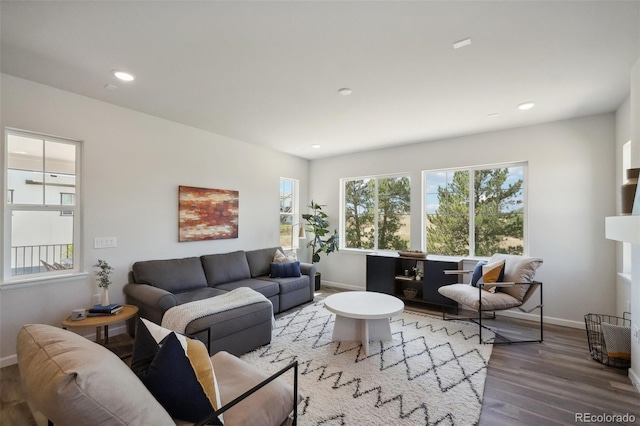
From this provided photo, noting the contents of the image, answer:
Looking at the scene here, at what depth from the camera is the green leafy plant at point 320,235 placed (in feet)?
18.1

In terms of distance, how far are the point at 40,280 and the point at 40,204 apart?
0.75 metres

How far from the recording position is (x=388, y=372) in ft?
8.30

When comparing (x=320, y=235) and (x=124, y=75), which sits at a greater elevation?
(x=124, y=75)

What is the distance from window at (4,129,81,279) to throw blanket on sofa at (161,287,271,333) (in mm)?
1393

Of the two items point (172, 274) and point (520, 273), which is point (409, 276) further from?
point (172, 274)

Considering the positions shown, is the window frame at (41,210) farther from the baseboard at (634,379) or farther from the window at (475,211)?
the baseboard at (634,379)

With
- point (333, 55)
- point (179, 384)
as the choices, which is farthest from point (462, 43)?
point (179, 384)

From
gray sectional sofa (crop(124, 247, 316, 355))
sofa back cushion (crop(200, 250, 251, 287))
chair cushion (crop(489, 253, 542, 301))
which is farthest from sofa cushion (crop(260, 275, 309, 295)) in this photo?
chair cushion (crop(489, 253, 542, 301))

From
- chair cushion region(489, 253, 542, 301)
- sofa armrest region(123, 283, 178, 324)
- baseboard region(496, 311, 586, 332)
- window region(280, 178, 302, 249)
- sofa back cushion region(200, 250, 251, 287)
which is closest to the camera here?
sofa armrest region(123, 283, 178, 324)

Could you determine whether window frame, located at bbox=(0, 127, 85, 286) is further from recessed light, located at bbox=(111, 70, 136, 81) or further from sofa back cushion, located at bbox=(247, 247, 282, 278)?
sofa back cushion, located at bbox=(247, 247, 282, 278)

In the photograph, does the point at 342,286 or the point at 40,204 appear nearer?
the point at 40,204

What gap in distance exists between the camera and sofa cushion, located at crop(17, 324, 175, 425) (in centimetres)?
85

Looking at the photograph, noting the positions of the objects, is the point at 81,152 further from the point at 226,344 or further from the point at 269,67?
the point at 226,344

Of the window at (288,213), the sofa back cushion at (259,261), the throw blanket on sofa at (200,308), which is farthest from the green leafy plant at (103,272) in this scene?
the window at (288,213)
